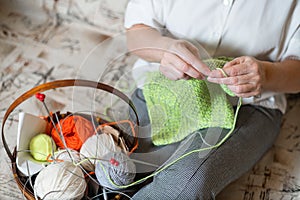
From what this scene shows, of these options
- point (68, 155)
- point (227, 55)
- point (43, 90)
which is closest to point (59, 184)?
point (68, 155)

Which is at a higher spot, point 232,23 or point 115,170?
point 232,23

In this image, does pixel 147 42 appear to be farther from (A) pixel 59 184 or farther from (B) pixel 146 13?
(A) pixel 59 184

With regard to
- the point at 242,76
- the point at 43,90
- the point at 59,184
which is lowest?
the point at 59,184

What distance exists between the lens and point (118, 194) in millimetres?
995

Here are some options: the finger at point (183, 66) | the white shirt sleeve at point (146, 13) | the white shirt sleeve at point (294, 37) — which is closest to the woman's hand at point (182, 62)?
the finger at point (183, 66)

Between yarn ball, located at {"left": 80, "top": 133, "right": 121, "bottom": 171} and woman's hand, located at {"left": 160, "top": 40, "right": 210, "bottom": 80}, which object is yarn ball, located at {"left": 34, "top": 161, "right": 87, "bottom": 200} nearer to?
yarn ball, located at {"left": 80, "top": 133, "right": 121, "bottom": 171}

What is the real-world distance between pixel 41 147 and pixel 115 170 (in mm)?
208

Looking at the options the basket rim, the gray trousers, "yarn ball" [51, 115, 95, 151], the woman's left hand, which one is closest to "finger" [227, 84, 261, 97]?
the woman's left hand

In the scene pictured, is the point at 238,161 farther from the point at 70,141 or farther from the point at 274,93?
the point at 70,141

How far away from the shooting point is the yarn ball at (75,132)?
1.09 m

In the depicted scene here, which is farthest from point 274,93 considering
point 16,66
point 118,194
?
point 16,66

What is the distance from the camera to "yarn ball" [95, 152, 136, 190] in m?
0.98

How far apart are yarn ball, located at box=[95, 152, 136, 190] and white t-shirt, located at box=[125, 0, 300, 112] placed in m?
0.32

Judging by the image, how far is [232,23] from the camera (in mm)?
1054
